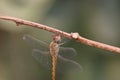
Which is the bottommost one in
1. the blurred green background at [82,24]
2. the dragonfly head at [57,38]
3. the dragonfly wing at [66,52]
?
the dragonfly head at [57,38]

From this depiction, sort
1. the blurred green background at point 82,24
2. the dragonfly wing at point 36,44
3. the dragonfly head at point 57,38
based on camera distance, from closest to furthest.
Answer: the dragonfly head at point 57,38 → the dragonfly wing at point 36,44 → the blurred green background at point 82,24

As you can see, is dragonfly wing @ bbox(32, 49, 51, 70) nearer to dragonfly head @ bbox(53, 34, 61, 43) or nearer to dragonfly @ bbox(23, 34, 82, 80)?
dragonfly @ bbox(23, 34, 82, 80)

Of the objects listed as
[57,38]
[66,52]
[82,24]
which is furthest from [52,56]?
[82,24]

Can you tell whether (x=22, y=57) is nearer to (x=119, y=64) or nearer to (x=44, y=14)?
(x=44, y=14)

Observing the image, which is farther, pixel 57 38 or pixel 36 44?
pixel 36 44

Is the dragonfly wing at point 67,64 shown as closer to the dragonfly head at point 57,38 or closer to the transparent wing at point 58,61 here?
the transparent wing at point 58,61

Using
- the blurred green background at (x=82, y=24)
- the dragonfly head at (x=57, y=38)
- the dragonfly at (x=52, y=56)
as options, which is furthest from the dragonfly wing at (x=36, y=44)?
the blurred green background at (x=82, y=24)

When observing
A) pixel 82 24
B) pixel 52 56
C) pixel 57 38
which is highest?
pixel 82 24

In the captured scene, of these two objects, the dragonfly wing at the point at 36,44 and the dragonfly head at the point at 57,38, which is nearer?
the dragonfly head at the point at 57,38

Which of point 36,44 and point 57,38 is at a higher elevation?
point 36,44

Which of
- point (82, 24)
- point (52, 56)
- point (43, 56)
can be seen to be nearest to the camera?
point (52, 56)

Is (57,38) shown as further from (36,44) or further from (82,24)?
(82,24)
